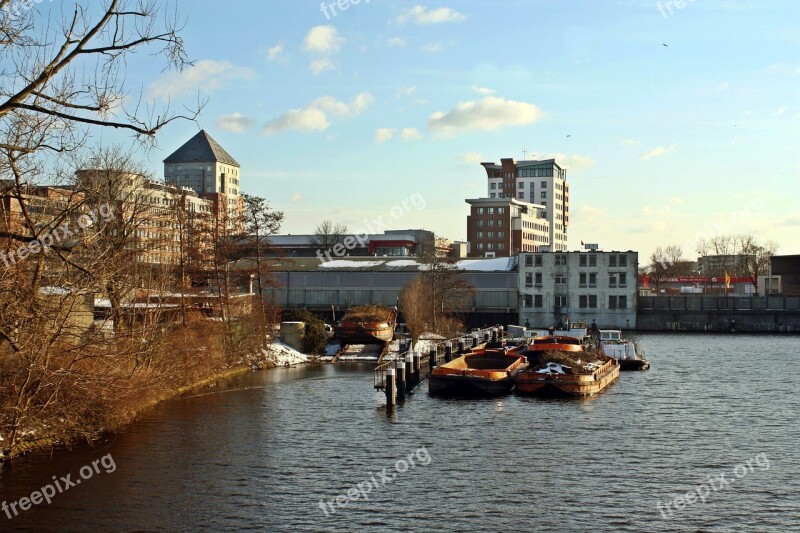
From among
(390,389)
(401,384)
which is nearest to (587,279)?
(401,384)

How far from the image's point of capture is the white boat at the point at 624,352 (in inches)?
2350

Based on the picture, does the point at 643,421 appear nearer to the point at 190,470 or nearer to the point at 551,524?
the point at 551,524

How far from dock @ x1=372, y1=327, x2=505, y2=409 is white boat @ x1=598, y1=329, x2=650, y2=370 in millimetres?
9822

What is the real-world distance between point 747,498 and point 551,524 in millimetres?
6568

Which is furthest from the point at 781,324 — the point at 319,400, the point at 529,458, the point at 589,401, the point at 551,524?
the point at 551,524

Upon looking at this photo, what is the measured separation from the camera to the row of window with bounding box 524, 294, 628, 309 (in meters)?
102

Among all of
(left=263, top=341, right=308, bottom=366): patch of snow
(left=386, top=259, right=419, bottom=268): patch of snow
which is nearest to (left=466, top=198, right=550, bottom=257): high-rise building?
(left=386, top=259, right=419, bottom=268): patch of snow

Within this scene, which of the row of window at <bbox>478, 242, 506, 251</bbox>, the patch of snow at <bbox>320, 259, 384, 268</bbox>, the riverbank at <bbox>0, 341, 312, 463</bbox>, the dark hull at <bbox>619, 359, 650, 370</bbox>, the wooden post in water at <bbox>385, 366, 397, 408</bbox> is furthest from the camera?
the row of window at <bbox>478, 242, 506, 251</bbox>

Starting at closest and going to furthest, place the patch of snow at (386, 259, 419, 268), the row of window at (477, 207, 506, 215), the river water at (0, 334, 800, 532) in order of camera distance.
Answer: the river water at (0, 334, 800, 532)
the patch of snow at (386, 259, 419, 268)
the row of window at (477, 207, 506, 215)

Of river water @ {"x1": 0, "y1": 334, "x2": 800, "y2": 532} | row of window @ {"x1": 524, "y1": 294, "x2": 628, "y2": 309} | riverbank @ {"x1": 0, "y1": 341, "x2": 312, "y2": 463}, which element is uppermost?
row of window @ {"x1": 524, "y1": 294, "x2": 628, "y2": 309}

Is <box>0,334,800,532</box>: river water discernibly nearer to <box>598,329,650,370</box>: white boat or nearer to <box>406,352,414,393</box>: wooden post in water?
<box>406,352,414,393</box>: wooden post in water

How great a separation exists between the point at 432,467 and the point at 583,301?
77636 millimetres

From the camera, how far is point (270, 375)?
54.7 meters

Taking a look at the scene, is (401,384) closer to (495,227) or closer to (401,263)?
(401,263)
